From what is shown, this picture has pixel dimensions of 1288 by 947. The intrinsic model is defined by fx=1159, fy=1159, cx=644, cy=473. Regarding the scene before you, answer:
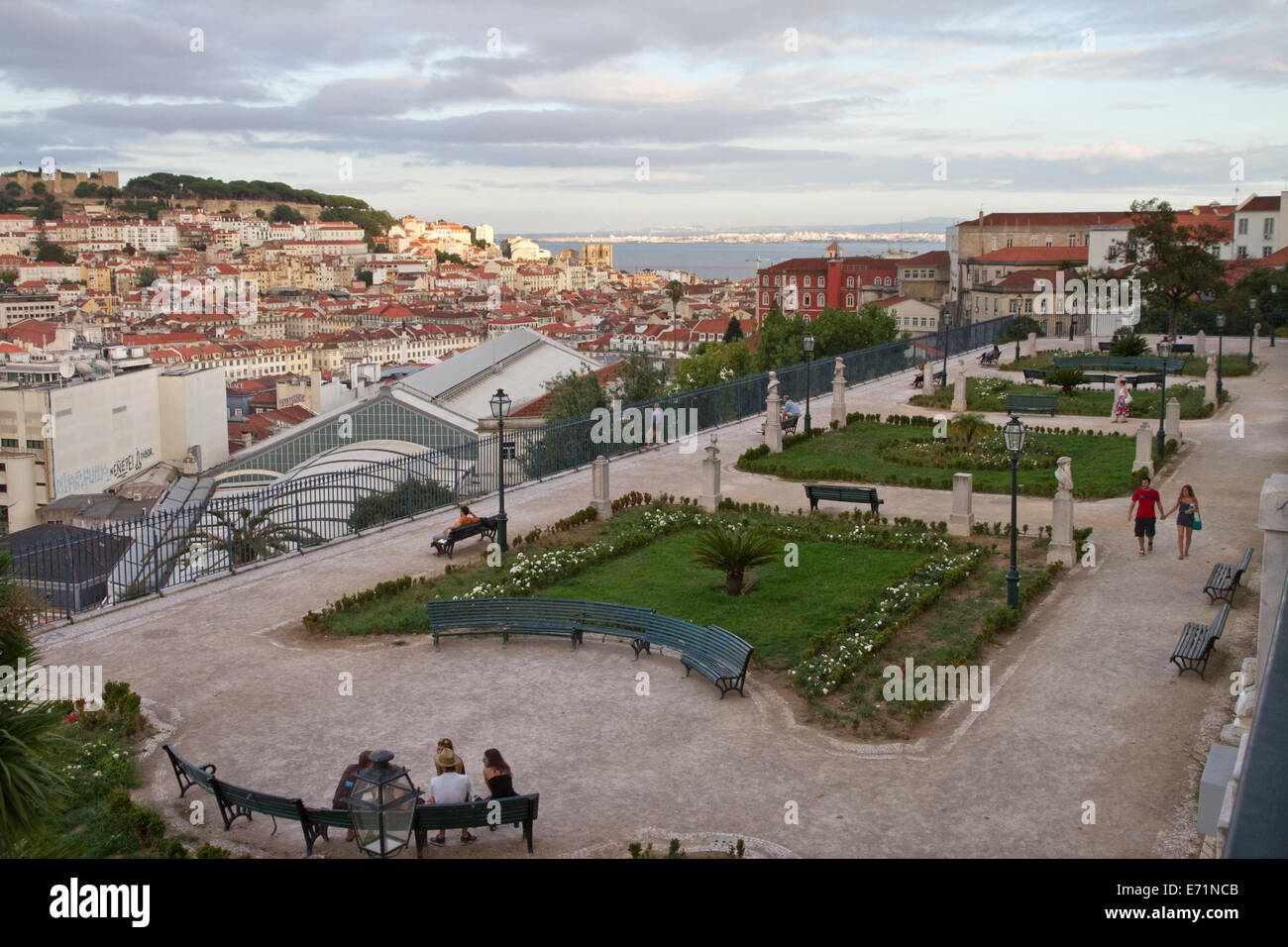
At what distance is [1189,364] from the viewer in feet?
129

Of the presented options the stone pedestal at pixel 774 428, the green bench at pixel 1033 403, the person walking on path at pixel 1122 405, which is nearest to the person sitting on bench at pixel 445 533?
the stone pedestal at pixel 774 428

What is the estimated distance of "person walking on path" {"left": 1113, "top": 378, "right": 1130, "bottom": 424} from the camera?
29016 millimetres

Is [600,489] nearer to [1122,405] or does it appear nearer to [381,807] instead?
[381,807]

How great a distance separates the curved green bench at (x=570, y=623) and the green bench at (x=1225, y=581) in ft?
20.8

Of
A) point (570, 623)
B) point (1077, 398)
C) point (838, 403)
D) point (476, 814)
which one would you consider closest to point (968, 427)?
point (838, 403)

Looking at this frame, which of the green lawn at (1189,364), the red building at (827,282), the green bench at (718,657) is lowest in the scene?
the green bench at (718,657)

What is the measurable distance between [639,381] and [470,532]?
26.6 m

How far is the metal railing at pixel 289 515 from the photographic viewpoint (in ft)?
50.9

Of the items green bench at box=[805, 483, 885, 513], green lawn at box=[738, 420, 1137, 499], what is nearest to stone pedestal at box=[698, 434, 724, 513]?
green lawn at box=[738, 420, 1137, 499]

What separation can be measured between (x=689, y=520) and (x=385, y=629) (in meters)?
6.84

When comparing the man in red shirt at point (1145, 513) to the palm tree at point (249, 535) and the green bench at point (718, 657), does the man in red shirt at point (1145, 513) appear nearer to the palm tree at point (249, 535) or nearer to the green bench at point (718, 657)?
the green bench at point (718, 657)

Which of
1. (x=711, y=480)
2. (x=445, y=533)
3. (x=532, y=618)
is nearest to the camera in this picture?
(x=532, y=618)

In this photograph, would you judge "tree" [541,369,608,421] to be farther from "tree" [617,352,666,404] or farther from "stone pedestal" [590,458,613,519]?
"stone pedestal" [590,458,613,519]
